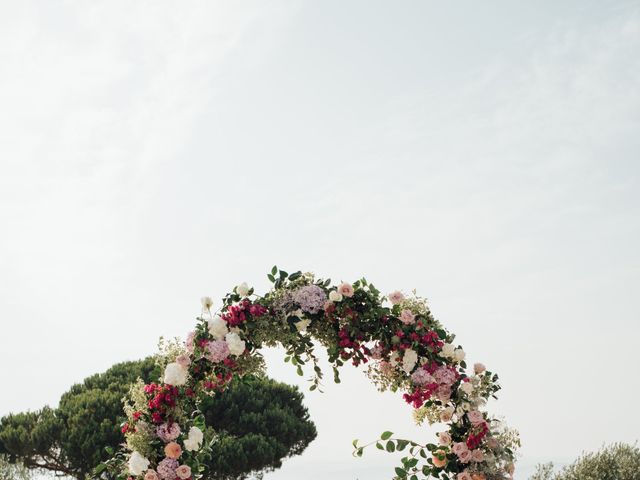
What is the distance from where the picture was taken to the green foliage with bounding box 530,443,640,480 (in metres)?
17.5

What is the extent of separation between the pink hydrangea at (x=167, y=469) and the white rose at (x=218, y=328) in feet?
4.40

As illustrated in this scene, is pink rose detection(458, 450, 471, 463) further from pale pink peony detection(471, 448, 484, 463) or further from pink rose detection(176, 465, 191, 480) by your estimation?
pink rose detection(176, 465, 191, 480)

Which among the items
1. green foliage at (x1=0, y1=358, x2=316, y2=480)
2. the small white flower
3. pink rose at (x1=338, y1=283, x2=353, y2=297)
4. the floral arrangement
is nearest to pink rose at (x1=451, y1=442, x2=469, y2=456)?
the floral arrangement

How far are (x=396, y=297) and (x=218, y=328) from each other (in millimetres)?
1971

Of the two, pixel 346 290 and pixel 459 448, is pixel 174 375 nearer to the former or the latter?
pixel 346 290

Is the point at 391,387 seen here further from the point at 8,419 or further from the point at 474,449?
the point at 8,419

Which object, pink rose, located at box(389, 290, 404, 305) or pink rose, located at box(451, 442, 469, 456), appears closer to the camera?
pink rose, located at box(451, 442, 469, 456)

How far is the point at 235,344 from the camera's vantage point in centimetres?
732

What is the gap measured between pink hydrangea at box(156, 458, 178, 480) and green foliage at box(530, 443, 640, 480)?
505 inches

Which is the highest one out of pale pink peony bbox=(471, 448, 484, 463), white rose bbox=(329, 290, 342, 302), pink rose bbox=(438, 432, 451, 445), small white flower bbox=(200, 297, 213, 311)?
small white flower bbox=(200, 297, 213, 311)

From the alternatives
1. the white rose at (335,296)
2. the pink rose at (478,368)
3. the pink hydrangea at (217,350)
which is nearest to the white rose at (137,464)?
the pink hydrangea at (217,350)

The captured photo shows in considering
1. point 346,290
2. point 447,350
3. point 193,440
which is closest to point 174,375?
point 193,440

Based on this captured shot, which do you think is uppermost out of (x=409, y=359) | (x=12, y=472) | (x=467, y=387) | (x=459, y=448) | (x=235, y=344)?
(x=12, y=472)

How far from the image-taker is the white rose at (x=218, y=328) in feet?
24.5
